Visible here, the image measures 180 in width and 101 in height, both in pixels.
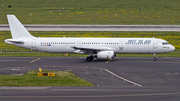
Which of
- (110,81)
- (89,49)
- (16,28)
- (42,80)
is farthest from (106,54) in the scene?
(16,28)

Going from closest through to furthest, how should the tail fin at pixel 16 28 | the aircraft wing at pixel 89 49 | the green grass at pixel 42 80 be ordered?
the green grass at pixel 42 80
the aircraft wing at pixel 89 49
the tail fin at pixel 16 28

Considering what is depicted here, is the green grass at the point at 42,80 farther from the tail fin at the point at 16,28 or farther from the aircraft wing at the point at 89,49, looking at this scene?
the tail fin at the point at 16,28

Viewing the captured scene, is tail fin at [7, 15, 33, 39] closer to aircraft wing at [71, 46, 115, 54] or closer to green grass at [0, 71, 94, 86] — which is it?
aircraft wing at [71, 46, 115, 54]

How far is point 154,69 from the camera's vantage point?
3872cm

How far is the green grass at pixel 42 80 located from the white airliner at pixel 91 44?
1359cm

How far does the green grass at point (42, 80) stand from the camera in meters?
29.5

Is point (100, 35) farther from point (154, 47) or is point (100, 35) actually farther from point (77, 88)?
point (77, 88)

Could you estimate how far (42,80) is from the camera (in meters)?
31.1

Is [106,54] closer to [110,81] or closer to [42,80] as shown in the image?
[110,81]

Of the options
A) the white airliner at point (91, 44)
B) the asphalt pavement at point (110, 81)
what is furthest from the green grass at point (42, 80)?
the white airliner at point (91, 44)

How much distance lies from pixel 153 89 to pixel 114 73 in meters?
9.33
